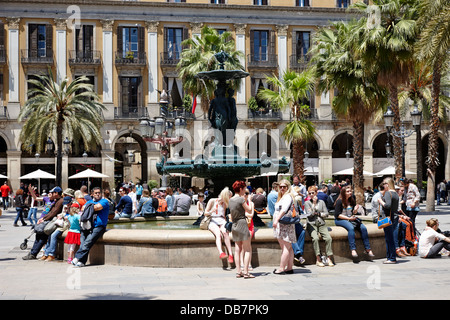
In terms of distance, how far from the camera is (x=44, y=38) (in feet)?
133

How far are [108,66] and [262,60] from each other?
35.8 ft

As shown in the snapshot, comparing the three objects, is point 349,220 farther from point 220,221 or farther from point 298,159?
point 298,159

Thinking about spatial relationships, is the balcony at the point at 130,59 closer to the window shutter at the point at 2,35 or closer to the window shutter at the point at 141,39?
the window shutter at the point at 141,39

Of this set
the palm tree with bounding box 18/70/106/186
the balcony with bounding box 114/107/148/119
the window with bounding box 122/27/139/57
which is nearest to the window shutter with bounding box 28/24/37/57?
the window with bounding box 122/27/139/57

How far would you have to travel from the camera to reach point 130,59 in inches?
1617

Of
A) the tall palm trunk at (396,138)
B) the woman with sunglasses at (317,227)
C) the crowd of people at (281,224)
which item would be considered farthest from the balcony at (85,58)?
the woman with sunglasses at (317,227)

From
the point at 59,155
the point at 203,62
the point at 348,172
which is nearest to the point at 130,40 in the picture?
the point at 203,62

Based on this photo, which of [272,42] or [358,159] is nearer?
[358,159]

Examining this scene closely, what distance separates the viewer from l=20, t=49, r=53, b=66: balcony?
131ft

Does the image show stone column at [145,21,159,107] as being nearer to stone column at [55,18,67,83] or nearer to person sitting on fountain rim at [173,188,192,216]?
stone column at [55,18,67,83]

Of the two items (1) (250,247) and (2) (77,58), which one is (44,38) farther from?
(1) (250,247)

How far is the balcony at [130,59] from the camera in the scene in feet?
134

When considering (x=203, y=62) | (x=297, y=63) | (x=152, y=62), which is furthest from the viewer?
(x=297, y=63)
